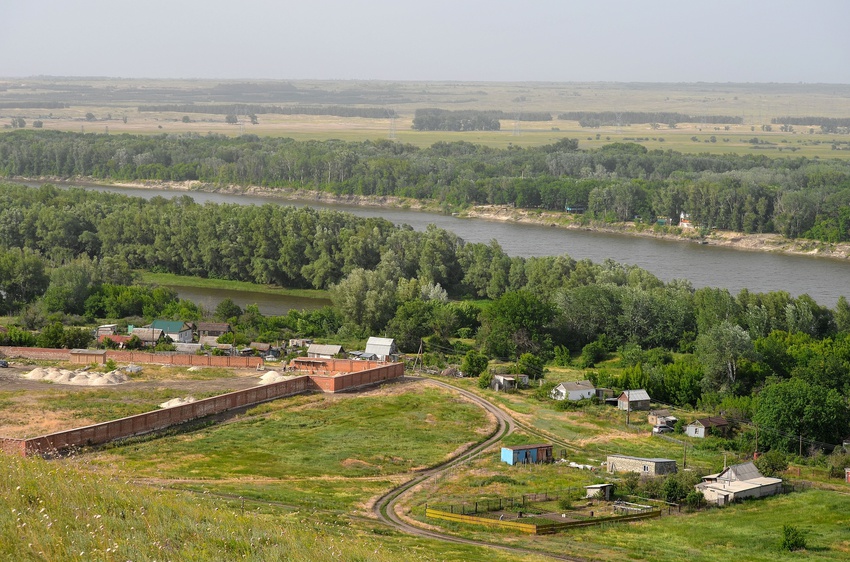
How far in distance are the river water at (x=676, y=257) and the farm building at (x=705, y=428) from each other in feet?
50.3

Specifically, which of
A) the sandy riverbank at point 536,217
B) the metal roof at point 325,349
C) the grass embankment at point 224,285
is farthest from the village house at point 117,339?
the sandy riverbank at point 536,217

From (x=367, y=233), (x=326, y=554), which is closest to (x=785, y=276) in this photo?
(x=367, y=233)

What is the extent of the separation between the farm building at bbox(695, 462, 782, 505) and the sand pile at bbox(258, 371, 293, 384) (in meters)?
9.39

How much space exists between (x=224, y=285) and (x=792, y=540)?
27193 mm

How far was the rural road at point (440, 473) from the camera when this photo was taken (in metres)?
13.5

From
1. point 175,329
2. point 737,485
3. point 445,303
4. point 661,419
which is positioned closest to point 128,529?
point 737,485

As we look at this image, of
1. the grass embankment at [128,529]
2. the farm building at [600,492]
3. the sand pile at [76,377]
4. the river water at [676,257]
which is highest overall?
the grass embankment at [128,529]

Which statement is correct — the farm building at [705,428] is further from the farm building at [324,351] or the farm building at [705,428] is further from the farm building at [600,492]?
the farm building at [324,351]

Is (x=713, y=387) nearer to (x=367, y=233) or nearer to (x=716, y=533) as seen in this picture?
(x=716, y=533)

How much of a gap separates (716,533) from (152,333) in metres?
16.3

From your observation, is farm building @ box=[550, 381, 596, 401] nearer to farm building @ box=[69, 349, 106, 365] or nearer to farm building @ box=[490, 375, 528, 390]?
farm building @ box=[490, 375, 528, 390]

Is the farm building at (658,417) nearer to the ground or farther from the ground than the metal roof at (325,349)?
farther from the ground

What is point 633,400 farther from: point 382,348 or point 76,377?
point 76,377

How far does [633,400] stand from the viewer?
21.6 meters
